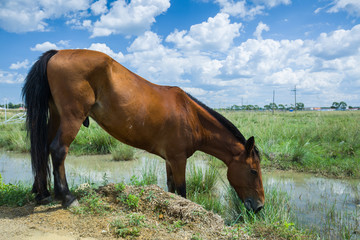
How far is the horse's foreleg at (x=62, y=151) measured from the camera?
10.6 feet

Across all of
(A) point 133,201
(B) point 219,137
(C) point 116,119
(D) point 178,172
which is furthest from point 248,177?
(C) point 116,119

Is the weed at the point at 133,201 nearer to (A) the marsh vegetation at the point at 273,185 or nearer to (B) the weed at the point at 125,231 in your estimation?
(A) the marsh vegetation at the point at 273,185

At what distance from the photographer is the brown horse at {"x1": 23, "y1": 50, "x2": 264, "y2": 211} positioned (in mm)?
3340

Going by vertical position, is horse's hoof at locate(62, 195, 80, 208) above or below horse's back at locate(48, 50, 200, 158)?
below

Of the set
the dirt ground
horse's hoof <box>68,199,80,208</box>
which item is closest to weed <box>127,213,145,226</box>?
the dirt ground

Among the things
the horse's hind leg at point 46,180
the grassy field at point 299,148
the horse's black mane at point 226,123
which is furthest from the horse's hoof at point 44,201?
the grassy field at point 299,148

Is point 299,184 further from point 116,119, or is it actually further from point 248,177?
point 116,119

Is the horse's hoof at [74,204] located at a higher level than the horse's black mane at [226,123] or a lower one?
lower

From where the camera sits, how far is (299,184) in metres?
6.01

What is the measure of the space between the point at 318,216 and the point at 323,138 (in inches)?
260

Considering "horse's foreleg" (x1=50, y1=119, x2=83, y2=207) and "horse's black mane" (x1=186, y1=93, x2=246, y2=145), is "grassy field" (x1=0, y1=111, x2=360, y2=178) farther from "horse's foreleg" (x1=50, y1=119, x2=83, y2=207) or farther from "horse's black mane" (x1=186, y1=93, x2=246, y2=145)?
"horse's foreleg" (x1=50, y1=119, x2=83, y2=207)

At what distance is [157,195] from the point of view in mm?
3545

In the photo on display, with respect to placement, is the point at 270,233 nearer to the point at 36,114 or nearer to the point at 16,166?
the point at 36,114

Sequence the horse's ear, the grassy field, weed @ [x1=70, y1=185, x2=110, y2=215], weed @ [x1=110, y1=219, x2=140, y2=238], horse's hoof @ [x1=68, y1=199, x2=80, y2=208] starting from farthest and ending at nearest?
the grassy field
the horse's ear
horse's hoof @ [x1=68, y1=199, x2=80, y2=208]
weed @ [x1=70, y1=185, x2=110, y2=215]
weed @ [x1=110, y1=219, x2=140, y2=238]
